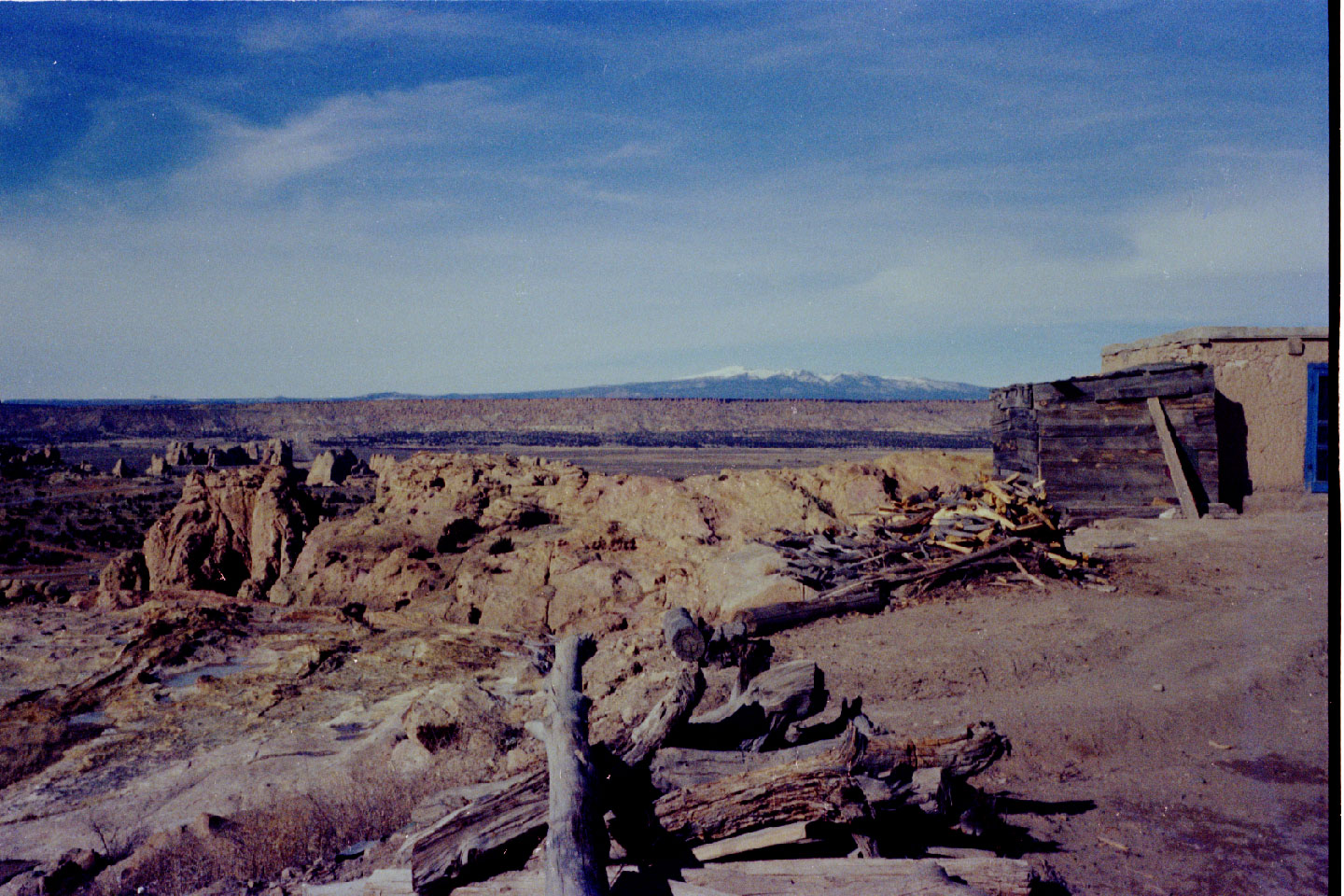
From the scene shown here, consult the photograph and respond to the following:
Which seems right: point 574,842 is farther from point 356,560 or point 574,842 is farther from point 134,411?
Answer: point 134,411

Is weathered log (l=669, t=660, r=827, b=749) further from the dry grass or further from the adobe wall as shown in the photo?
the adobe wall

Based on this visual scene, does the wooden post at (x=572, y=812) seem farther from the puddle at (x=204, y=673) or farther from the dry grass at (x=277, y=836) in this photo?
the puddle at (x=204, y=673)

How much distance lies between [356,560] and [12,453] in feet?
158

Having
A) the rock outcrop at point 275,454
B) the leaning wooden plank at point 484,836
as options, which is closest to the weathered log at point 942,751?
the leaning wooden plank at point 484,836

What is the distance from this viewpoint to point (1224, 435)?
471 inches

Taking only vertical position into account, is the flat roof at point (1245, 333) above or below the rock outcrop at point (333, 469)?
above

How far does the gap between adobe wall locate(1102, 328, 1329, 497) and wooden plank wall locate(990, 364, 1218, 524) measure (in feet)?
1.80

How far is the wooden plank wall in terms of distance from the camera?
11.6 metres

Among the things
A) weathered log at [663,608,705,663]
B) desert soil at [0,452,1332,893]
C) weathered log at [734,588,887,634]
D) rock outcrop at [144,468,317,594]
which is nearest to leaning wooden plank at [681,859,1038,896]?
desert soil at [0,452,1332,893]

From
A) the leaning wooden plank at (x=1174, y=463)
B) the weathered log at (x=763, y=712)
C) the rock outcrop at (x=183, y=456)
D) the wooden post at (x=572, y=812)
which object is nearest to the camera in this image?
the wooden post at (x=572, y=812)

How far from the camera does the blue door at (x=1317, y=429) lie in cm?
1163

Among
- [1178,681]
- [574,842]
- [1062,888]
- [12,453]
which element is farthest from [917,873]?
[12,453]

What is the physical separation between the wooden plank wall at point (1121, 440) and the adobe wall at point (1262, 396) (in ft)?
1.80

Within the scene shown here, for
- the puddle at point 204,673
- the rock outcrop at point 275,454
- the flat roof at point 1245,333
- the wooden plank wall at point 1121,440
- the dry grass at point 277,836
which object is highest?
the flat roof at point 1245,333
